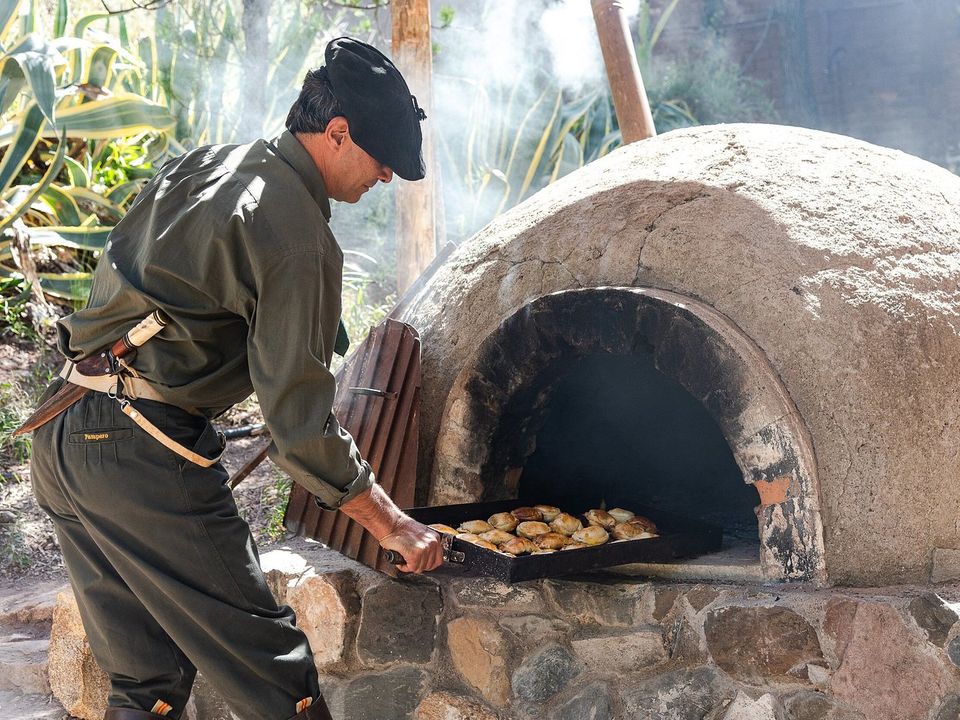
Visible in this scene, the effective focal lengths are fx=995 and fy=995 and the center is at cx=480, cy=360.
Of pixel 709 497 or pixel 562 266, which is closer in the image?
pixel 562 266

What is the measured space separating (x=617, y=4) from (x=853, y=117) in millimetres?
8039

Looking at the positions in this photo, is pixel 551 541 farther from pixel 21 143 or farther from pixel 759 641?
pixel 21 143

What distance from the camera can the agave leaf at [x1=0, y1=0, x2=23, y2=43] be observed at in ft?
19.8

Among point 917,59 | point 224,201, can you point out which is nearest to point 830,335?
point 224,201

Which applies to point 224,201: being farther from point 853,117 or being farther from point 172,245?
point 853,117

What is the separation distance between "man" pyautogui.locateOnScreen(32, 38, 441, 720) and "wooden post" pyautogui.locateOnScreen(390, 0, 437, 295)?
3.20m

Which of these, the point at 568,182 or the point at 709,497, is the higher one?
the point at 568,182

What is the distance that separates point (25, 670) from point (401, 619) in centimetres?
164

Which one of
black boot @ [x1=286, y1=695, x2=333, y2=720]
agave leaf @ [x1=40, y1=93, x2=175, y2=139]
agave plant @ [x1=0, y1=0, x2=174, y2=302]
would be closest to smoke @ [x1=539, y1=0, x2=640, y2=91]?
agave plant @ [x1=0, y1=0, x2=174, y2=302]

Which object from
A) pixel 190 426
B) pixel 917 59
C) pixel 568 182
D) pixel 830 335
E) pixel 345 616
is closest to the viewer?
pixel 190 426

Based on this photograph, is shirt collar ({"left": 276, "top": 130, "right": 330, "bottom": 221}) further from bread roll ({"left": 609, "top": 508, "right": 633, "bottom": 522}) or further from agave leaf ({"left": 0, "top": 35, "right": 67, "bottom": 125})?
agave leaf ({"left": 0, "top": 35, "right": 67, "bottom": 125})

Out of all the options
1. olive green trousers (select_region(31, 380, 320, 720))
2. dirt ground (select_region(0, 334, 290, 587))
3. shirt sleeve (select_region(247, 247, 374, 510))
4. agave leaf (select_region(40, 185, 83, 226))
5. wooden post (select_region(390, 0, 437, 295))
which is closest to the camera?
shirt sleeve (select_region(247, 247, 374, 510))

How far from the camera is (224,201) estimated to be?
203cm

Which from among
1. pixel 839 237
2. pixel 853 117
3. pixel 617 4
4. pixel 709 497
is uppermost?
pixel 853 117
